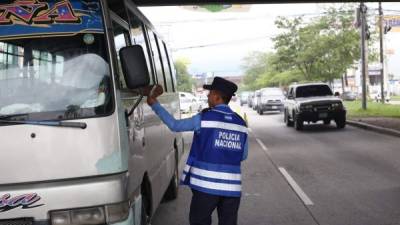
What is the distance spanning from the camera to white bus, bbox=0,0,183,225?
391 centimetres

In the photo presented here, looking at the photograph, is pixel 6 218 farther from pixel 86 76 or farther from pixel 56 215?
pixel 86 76

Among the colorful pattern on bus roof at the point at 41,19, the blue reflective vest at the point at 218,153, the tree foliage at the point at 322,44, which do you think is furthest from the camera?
the tree foliage at the point at 322,44

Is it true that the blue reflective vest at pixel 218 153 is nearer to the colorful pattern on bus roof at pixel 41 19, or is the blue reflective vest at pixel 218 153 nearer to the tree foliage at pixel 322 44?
the colorful pattern on bus roof at pixel 41 19

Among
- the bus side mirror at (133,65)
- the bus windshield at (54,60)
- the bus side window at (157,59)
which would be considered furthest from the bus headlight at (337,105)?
the bus windshield at (54,60)

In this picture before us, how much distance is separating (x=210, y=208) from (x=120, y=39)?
1.65 metres

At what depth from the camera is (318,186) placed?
990 cm

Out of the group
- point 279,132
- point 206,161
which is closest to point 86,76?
point 206,161

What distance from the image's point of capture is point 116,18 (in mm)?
4867

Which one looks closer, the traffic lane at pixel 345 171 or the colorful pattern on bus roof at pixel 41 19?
the colorful pattern on bus roof at pixel 41 19

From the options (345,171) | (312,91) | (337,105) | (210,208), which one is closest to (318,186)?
(345,171)

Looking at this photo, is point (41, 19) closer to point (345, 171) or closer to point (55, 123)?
point (55, 123)

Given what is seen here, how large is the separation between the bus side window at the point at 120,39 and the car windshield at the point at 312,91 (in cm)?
1906

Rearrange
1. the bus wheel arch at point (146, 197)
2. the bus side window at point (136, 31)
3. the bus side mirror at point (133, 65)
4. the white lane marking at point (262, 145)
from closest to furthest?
the bus side mirror at point (133, 65) → the bus wheel arch at point (146, 197) → the bus side window at point (136, 31) → the white lane marking at point (262, 145)

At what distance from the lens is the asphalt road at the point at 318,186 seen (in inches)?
300
